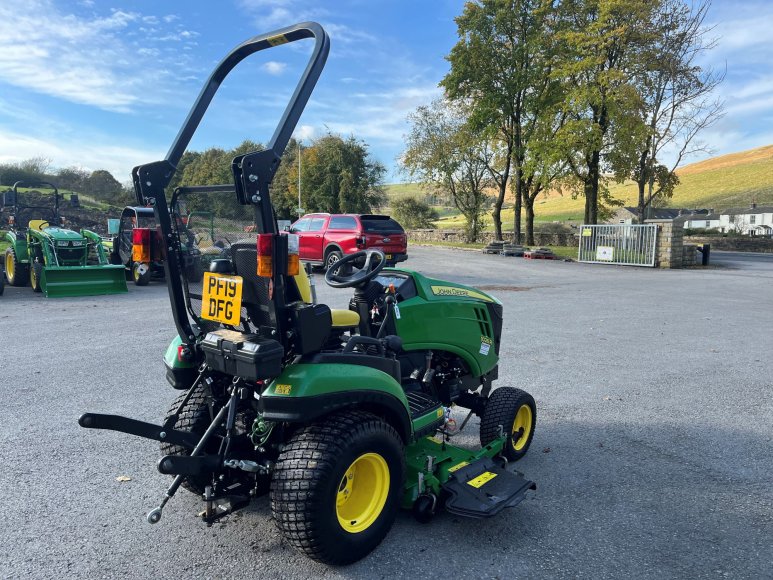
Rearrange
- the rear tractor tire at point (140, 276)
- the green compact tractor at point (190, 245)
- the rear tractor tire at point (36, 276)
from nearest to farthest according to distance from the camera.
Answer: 1. the green compact tractor at point (190, 245)
2. the rear tractor tire at point (36, 276)
3. the rear tractor tire at point (140, 276)

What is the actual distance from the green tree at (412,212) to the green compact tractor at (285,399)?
46828 mm

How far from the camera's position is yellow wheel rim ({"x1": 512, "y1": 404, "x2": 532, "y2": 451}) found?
4.05 meters

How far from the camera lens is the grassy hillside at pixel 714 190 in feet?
248

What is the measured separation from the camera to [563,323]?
31.0ft

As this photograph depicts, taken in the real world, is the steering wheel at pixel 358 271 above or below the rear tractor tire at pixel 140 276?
above

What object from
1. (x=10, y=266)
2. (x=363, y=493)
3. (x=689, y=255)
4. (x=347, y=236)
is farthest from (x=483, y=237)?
(x=363, y=493)

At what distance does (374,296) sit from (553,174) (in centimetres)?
2681

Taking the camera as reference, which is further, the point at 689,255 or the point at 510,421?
the point at 689,255

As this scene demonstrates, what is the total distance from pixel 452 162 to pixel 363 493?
118 feet

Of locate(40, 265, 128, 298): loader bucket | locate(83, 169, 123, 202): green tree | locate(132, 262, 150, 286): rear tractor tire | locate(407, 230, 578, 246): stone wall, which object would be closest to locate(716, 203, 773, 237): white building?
locate(407, 230, 578, 246): stone wall

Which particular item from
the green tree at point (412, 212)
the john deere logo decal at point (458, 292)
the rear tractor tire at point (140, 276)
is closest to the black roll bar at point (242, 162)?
the john deere logo decal at point (458, 292)

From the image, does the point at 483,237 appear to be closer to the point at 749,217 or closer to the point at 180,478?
the point at 180,478

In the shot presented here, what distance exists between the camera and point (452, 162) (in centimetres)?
3725

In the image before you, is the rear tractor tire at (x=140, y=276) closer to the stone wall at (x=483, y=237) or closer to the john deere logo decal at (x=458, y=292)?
the john deere logo decal at (x=458, y=292)
